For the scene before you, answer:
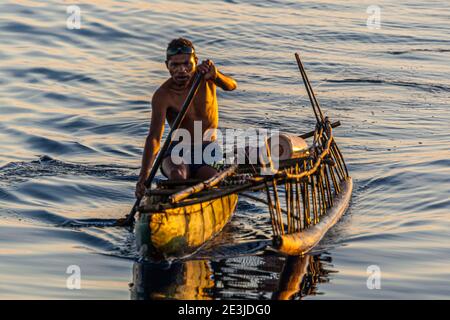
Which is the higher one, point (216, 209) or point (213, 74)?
point (213, 74)

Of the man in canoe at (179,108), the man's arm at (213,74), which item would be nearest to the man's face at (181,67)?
the man in canoe at (179,108)

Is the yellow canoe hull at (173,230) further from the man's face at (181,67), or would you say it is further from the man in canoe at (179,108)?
the man's face at (181,67)

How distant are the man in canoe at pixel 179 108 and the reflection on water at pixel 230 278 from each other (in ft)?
2.97

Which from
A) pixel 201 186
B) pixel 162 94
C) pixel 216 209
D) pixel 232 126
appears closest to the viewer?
pixel 201 186

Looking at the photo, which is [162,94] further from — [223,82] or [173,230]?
[173,230]

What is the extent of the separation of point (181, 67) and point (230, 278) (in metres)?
2.41

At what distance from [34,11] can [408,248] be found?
18.4 meters

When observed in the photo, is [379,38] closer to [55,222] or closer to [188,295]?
[55,222]

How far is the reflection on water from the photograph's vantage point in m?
9.92

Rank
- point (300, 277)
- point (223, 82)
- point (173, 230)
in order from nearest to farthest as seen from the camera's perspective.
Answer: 1. point (173, 230)
2. point (300, 277)
3. point (223, 82)

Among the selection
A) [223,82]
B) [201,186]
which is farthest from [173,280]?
[223,82]

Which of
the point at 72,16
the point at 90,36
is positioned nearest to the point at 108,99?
the point at 90,36

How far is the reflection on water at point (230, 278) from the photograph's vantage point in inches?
391

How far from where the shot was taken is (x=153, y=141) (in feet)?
36.3
